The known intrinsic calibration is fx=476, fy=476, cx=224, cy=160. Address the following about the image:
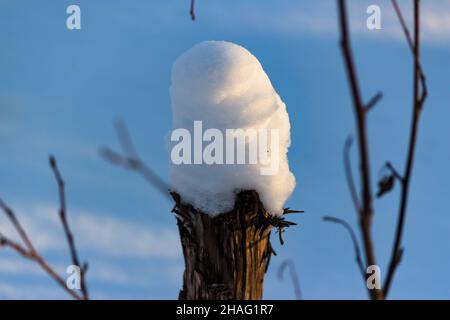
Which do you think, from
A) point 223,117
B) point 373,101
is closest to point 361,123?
point 373,101

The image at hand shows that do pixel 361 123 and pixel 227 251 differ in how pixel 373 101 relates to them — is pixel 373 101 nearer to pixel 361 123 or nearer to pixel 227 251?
pixel 361 123

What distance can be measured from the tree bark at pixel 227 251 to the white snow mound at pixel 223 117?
0.17ft

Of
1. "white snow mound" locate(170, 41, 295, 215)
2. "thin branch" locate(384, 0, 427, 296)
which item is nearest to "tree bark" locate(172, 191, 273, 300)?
"white snow mound" locate(170, 41, 295, 215)

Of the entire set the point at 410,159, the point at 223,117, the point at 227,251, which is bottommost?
the point at 410,159

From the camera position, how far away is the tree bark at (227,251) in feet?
7.89

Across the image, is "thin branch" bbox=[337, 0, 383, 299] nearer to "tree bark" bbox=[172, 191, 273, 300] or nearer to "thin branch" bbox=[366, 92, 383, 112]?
"thin branch" bbox=[366, 92, 383, 112]

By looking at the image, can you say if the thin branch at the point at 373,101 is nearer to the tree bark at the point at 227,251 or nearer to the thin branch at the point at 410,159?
the thin branch at the point at 410,159

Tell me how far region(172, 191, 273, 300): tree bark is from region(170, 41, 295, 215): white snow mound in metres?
0.05

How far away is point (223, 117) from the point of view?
8.09ft

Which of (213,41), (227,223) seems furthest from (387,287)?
(213,41)

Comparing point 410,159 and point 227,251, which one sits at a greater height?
point 227,251

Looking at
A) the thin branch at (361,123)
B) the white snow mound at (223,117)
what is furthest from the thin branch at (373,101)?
the white snow mound at (223,117)

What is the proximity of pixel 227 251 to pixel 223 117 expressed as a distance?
27.0 inches
